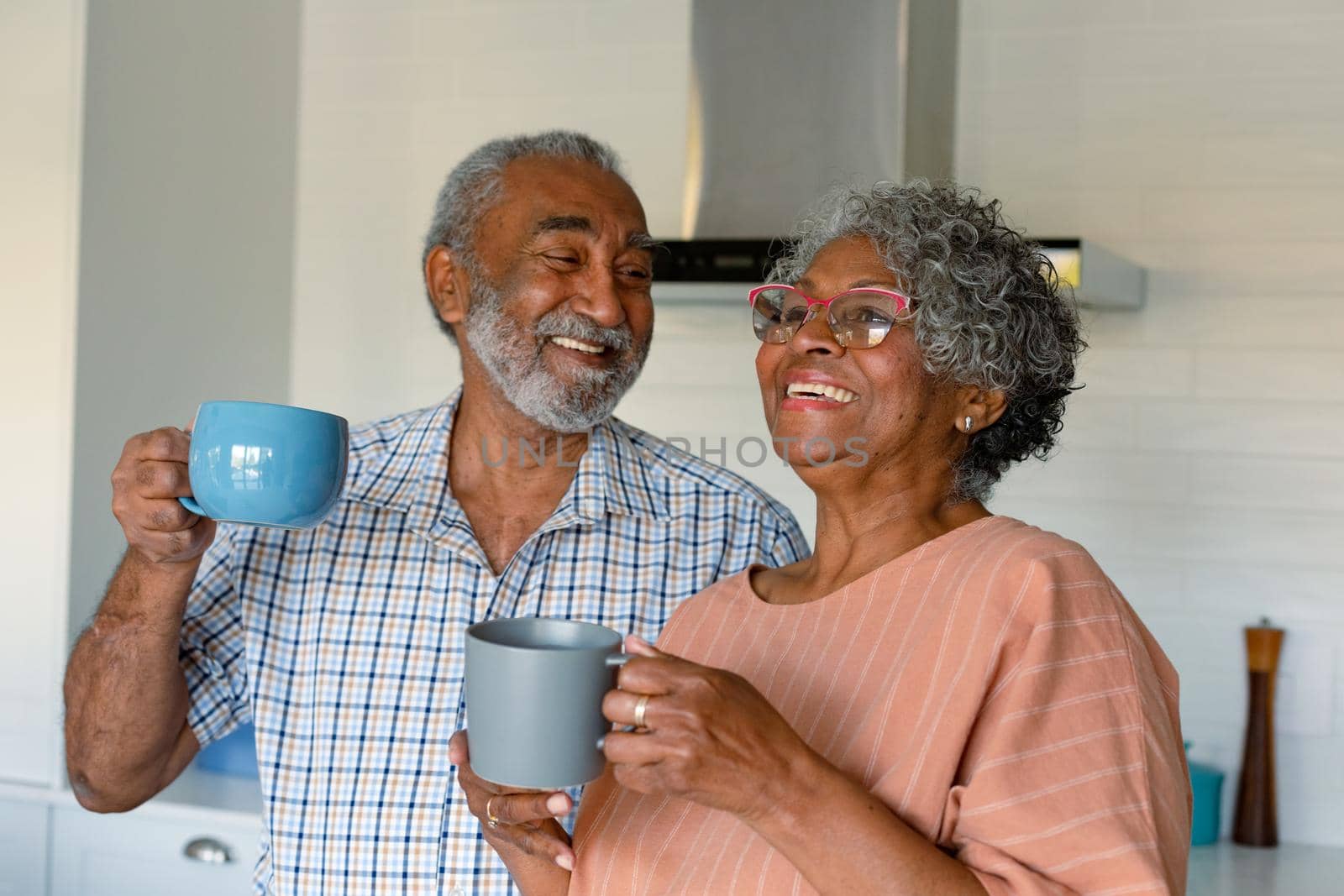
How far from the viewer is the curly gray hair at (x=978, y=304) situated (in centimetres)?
111

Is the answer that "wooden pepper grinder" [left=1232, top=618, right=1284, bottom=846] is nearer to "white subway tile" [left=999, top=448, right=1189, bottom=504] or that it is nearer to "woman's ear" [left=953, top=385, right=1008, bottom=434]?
"white subway tile" [left=999, top=448, right=1189, bottom=504]

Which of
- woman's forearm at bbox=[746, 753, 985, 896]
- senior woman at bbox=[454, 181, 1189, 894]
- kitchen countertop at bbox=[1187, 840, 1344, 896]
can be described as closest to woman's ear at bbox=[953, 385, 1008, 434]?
senior woman at bbox=[454, 181, 1189, 894]

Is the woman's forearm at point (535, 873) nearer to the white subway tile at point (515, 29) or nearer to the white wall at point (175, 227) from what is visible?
the white wall at point (175, 227)

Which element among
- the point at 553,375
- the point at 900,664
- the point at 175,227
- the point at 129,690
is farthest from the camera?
the point at 175,227

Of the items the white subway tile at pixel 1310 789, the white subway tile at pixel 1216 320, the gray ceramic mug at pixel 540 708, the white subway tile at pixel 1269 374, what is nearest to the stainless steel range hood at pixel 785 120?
the white subway tile at pixel 1216 320

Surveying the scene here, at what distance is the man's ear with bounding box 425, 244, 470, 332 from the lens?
1659mm

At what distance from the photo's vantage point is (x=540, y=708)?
2.76ft

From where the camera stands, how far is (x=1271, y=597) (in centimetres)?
239

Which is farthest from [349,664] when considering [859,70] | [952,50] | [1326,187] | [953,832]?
[1326,187]

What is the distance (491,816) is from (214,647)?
0.56 meters

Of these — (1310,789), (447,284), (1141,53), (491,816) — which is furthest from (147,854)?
(1141,53)

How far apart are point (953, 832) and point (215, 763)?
1.86 m

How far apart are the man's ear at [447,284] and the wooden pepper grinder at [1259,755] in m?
1.54

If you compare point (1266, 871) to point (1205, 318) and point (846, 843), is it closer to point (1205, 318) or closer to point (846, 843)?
point (1205, 318)
